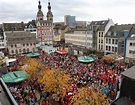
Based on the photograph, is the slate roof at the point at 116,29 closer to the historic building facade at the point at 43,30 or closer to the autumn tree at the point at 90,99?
the autumn tree at the point at 90,99

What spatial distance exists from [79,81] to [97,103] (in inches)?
422

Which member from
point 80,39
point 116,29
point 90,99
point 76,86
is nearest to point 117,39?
point 116,29

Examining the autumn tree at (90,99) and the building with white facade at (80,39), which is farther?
the building with white facade at (80,39)

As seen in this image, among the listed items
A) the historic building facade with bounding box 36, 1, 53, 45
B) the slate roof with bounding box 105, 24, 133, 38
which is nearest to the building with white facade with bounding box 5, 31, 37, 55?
the historic building facade with bounding box 36, 1, 53, 45

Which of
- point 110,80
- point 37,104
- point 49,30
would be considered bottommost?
point 37,104

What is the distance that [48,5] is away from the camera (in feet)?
303

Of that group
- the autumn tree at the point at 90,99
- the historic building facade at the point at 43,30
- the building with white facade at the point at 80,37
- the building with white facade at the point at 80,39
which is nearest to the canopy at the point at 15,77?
the autumn tree at the point at 90,99

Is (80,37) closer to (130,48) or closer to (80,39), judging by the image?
(80,39)

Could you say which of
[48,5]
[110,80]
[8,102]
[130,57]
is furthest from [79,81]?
[48,5]

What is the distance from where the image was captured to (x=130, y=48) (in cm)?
4028

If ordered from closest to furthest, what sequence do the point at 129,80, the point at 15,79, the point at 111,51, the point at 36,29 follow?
1. the point at 129,80
2. the point at 15,79
3. the point at 111,51
4. the point at 36,29

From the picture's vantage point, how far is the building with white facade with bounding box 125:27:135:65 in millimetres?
39347

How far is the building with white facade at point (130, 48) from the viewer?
129 feet

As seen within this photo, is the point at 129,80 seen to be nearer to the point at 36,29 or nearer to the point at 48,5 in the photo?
the point at 36,29
